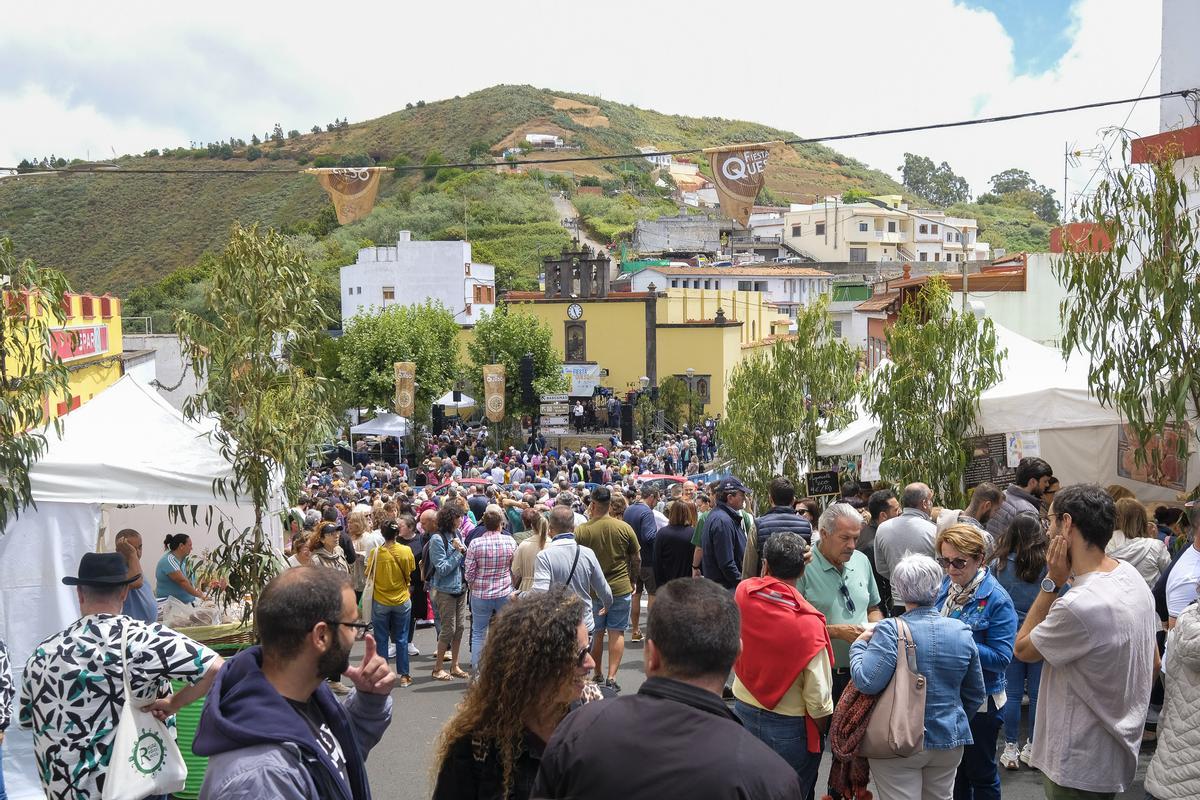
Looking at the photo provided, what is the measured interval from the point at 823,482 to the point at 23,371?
8302mm

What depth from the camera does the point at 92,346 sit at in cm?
2217

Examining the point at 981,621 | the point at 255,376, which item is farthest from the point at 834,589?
the point at 255,376

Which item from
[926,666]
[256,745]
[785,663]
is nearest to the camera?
[256,745]

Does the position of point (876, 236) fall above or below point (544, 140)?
below

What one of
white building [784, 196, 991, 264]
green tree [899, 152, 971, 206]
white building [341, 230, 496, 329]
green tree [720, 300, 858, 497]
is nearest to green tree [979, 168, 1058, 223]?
green tree [899, 152, 971, 206]

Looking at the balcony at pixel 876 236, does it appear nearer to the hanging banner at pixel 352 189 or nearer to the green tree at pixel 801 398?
the green tree at pixel 801 398

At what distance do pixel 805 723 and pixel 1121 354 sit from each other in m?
3.72

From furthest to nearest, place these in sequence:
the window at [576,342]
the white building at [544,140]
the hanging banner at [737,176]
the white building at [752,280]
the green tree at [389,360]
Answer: the white building at [544,140], the white building at [752,280], the window at [576,342], the green tree at [389,360], the hanging banner at [737,176]

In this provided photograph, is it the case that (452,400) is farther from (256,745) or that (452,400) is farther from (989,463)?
(256,745)

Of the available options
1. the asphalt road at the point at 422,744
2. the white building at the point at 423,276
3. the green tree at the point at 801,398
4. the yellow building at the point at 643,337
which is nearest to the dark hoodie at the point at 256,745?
the asphalt road at the point at 422,744

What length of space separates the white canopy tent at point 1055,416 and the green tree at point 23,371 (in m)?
8.63

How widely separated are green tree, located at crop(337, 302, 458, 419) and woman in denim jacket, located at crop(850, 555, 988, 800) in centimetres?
4567

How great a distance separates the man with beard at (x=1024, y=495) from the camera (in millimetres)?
7762

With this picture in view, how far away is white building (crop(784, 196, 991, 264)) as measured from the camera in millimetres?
91125
